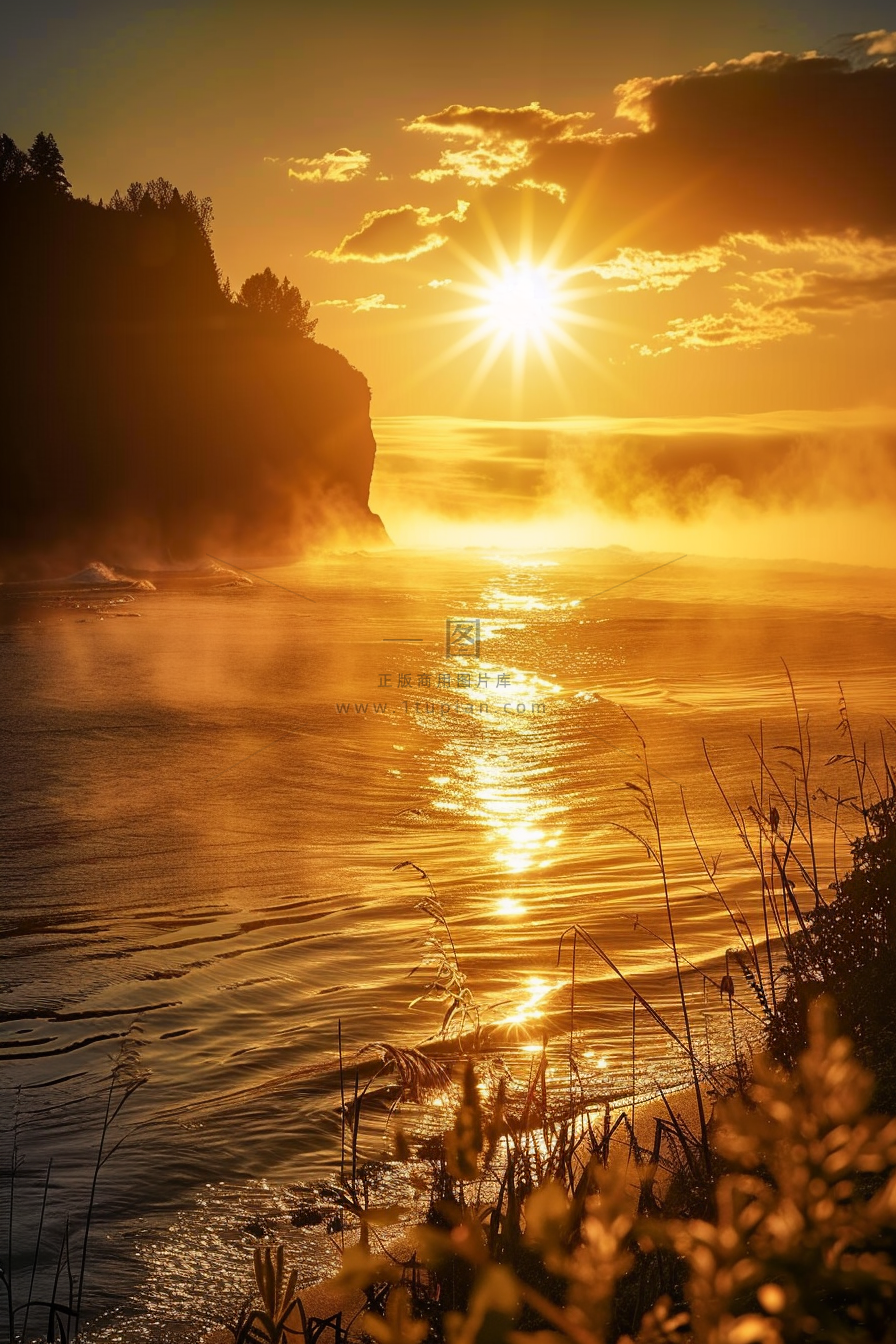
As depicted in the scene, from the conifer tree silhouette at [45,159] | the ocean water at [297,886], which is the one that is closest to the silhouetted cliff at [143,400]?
the conifer tree silhouette at [45,159]

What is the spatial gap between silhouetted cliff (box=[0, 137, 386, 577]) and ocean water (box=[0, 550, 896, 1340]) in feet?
122

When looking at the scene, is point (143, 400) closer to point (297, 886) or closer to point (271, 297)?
point (271, 297)

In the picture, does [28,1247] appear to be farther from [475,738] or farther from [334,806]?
[475,738]

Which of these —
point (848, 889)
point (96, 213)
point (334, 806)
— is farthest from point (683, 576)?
point (848, 889)

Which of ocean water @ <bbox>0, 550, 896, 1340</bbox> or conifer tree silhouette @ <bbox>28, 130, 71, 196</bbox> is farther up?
conifer tree silhouette @ <bbox>28, 130, 71, 196</bbox>

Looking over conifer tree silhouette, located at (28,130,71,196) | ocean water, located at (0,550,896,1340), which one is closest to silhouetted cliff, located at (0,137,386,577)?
conifer tree silhouette, located at (28,130,71,196)

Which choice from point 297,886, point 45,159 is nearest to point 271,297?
point 45,159

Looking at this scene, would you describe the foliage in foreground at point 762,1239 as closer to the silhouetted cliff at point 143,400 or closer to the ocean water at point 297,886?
the ocean water at point 297,886

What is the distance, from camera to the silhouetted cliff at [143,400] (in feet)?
190

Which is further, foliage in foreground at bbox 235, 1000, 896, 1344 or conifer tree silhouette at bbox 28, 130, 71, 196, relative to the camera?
conifer tree silhouette at bbox 28, 130, 71, 196

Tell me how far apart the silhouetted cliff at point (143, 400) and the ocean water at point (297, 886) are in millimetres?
37083

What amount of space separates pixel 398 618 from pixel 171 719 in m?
16.4

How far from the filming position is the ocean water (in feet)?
14.0

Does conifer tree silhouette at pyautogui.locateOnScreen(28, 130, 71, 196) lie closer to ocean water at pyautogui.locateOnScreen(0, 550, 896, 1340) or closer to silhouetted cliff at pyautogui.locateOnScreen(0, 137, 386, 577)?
silhouetted cliff at pyautogui.locateOnScreen(0, 137, 386, 577)
